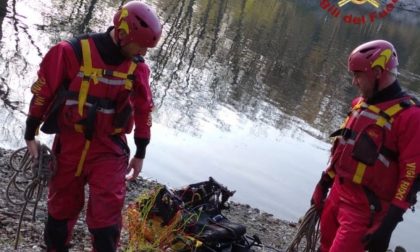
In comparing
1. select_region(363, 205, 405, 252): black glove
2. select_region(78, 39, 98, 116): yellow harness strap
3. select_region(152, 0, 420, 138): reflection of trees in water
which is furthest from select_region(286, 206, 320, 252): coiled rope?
select_region(152, 0, 420, 138): reflection of trees in water

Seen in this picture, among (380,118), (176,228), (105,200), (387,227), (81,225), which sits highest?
(380,118)

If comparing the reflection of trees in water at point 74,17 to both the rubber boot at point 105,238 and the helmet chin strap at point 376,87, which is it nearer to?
the rubber boot at point 105,238

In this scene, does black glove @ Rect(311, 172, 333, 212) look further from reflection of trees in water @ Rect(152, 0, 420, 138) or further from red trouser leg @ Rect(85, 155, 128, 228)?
reflection of trees in water @ Rect(152, 0, 420, 138)

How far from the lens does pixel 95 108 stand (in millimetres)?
4492

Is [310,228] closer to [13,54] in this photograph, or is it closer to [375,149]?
[375,149]

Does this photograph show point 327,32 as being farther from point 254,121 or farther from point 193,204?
point 193,204

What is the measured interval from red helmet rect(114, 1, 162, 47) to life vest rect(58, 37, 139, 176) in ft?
0.79

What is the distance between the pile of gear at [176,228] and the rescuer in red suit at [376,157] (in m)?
1.68

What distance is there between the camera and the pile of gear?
6.31 metres

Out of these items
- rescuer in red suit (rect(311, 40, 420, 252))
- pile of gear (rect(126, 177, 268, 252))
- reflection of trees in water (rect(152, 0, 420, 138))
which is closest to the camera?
rescuer in red suit (rect(311, 40, 420, 252))

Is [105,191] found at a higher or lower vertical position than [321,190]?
lower

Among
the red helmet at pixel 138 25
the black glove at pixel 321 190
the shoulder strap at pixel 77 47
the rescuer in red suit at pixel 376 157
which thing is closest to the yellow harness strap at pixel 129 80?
the red helmet at pixel 138 25

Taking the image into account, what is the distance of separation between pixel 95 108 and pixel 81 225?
256 cm

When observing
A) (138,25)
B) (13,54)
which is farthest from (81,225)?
(13,54)
